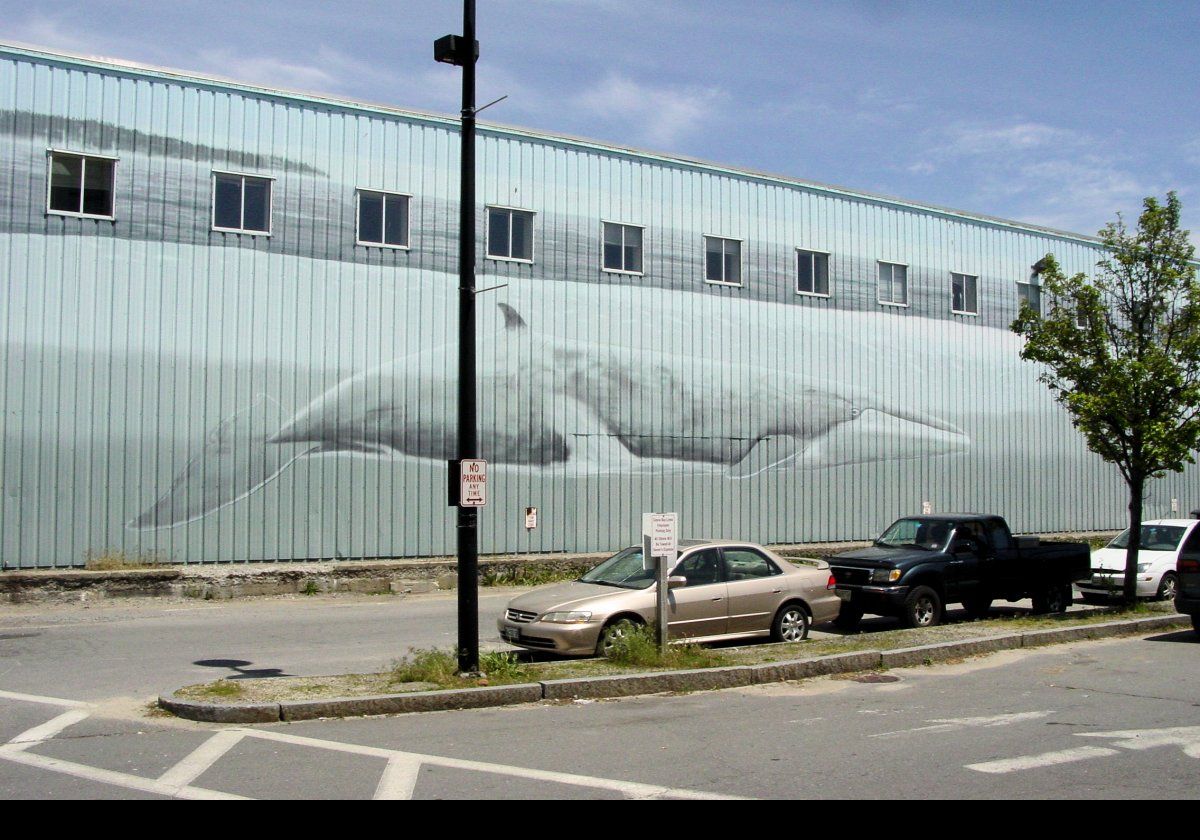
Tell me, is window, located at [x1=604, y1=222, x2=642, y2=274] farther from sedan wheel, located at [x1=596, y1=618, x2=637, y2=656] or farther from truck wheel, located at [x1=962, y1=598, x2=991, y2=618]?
sedan wheel, located at [x1=596, y1=618, x2=637, y2=656]

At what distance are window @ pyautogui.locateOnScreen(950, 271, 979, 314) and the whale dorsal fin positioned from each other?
13568 mm

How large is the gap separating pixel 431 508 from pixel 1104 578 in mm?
13016

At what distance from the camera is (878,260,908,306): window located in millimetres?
29281

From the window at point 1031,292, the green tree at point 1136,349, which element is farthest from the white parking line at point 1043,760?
the window at point 1031,292

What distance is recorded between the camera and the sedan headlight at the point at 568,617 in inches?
490

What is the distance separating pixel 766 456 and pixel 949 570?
1071 centimetres

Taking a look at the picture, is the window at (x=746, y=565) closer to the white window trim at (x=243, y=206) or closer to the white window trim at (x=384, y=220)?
the white window trim at (x=384, y=220)

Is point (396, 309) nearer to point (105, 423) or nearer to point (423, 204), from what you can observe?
point (423, 204)

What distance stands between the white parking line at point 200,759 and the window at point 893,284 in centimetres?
2369

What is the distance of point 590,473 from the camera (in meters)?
24.5

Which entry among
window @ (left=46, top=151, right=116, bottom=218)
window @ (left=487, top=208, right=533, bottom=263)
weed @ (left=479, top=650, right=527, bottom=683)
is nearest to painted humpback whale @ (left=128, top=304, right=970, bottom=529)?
window @ (left=487, top=208, right=533, bottom=263)

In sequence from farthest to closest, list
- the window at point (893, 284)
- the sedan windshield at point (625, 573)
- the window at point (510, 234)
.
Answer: the window at point (893, 284) → the window at point (510, 234) → the sedan windshield at point (625, 573)

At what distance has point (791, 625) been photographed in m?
14.3

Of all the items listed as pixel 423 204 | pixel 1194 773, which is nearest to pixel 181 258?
pixel 423 204
